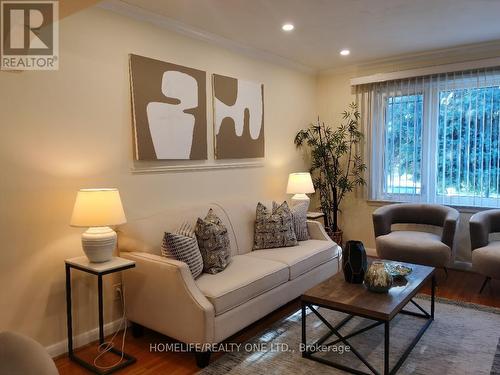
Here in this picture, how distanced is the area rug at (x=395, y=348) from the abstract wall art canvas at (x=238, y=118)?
1.76m

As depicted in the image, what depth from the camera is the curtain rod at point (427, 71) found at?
4053mm

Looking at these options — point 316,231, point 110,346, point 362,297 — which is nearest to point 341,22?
point 316,231

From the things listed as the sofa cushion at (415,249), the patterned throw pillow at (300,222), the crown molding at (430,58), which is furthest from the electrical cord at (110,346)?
the crown molding at (430,58)

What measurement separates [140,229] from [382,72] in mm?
3575

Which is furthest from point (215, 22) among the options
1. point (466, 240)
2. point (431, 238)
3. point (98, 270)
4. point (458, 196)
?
point (466, 240)

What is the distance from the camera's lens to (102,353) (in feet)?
8.58

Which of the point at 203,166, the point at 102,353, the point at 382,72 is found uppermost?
the point at 382,72

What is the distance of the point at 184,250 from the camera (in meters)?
2.66

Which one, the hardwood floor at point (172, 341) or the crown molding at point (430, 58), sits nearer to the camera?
the hardwood floor at point (172, 341)

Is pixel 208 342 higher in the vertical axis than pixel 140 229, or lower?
lower

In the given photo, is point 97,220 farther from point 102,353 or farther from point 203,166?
point 203,166

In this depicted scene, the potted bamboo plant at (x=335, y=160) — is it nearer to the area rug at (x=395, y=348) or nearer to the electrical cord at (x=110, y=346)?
the area rug at (x=395, y=348)

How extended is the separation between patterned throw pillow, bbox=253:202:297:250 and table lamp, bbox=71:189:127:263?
4.90 ft

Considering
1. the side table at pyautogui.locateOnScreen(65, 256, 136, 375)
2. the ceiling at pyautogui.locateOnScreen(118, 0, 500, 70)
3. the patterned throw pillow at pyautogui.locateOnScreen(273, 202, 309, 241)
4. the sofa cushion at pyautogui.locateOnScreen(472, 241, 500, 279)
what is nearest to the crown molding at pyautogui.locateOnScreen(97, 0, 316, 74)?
the ceiling at pyautogui.locateOnScreen(118, 0, 500, 70)
